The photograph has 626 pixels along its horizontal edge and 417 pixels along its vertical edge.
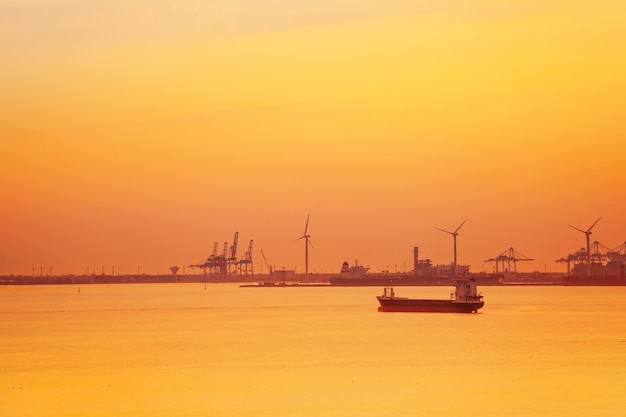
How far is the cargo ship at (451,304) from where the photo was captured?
147m

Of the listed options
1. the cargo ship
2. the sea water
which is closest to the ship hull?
the cargo ship

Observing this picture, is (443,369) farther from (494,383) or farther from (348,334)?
(348,334)

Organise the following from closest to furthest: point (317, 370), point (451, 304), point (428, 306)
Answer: point (317, 370) < point (451, 304) < point (428, 306)

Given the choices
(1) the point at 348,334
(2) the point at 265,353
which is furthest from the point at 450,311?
(2) the point at 265,353

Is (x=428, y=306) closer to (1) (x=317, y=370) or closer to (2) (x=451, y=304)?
(2) (x=451, y=304)

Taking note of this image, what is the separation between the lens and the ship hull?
479ft

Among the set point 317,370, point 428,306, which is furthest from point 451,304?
point 317,370

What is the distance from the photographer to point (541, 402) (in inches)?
1967

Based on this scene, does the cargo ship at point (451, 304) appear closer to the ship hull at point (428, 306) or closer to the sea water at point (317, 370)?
the ship hull at point (428, 306)

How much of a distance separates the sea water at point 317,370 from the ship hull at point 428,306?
23.0 metres

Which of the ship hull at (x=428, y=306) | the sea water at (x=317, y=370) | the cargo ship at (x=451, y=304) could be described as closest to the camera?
the sea water at (x=317, y=370)

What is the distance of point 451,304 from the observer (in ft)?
484

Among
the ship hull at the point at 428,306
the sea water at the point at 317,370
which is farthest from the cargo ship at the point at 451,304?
the sea water at the point at 317,370

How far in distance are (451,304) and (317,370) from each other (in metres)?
82.7
